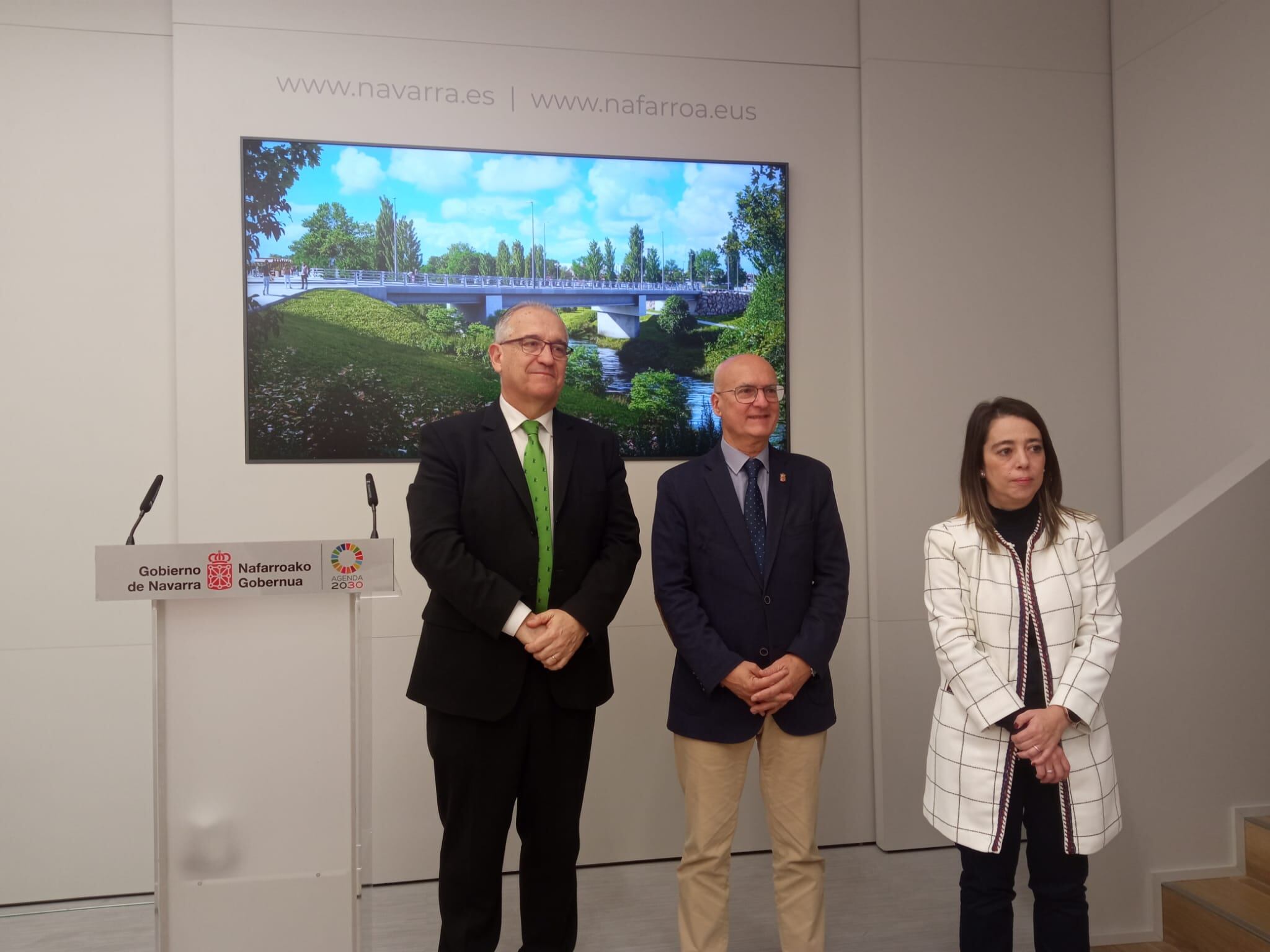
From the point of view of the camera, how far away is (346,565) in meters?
2.07

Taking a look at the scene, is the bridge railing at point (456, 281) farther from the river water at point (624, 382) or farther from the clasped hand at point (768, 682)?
the clasped hand at point (768, 682)

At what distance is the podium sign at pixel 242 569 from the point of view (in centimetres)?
199

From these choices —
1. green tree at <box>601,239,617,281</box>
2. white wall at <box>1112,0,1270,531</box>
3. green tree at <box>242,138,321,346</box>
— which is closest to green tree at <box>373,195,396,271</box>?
green tree at <box>242,138,321,346</box>

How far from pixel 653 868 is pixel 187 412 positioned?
2.51m

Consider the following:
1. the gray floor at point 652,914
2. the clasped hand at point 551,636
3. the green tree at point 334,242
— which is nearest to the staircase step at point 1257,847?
the gray floor at point 652,914

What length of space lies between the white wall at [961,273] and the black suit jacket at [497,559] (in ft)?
5.26

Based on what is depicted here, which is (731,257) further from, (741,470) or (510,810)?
(510,810)

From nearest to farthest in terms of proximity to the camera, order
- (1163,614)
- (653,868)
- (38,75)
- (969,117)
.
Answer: (1163,614) → (38,75) → (653,868) → (969,117)

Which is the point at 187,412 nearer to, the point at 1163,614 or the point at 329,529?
the point at 329,529

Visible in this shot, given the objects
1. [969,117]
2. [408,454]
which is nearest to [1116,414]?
[969,117]

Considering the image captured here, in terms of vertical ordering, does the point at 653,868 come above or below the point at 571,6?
below

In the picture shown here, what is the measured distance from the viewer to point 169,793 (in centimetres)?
203

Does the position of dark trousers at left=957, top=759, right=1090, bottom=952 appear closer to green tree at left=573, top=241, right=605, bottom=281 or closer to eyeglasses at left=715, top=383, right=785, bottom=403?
eyeglasses at left=715, top=383, right=785, bottom=403

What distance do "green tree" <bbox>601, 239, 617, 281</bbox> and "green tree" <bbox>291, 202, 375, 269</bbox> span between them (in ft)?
3.00
